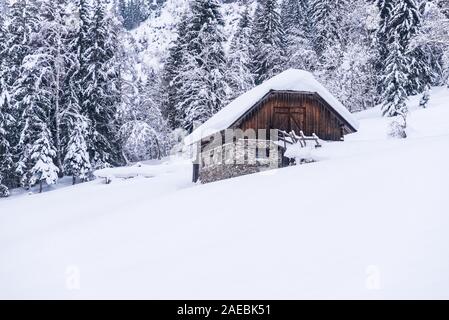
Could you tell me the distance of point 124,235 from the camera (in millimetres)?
8875

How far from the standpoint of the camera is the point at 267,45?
43.2 meters

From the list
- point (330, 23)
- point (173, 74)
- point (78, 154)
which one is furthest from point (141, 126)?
point (330, 23)

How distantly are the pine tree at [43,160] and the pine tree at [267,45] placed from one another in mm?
20757

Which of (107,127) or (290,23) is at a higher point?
(290,23)

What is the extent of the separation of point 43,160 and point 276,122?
18.1 metres

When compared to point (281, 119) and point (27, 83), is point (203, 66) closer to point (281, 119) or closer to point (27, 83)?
point (281, 119)

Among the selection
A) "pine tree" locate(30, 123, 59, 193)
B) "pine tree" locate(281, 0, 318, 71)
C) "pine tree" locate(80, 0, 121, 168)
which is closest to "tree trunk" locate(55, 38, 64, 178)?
"pine tree" locate(30, 123, 59, 193)

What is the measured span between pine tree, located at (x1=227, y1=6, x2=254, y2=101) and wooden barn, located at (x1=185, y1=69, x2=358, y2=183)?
12321 mm

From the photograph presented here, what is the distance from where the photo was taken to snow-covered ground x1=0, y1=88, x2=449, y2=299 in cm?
560

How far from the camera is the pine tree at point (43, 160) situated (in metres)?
31.6

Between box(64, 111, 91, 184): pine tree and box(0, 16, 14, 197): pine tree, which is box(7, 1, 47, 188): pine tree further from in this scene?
box(64, 111, 91, 184): pine tree
